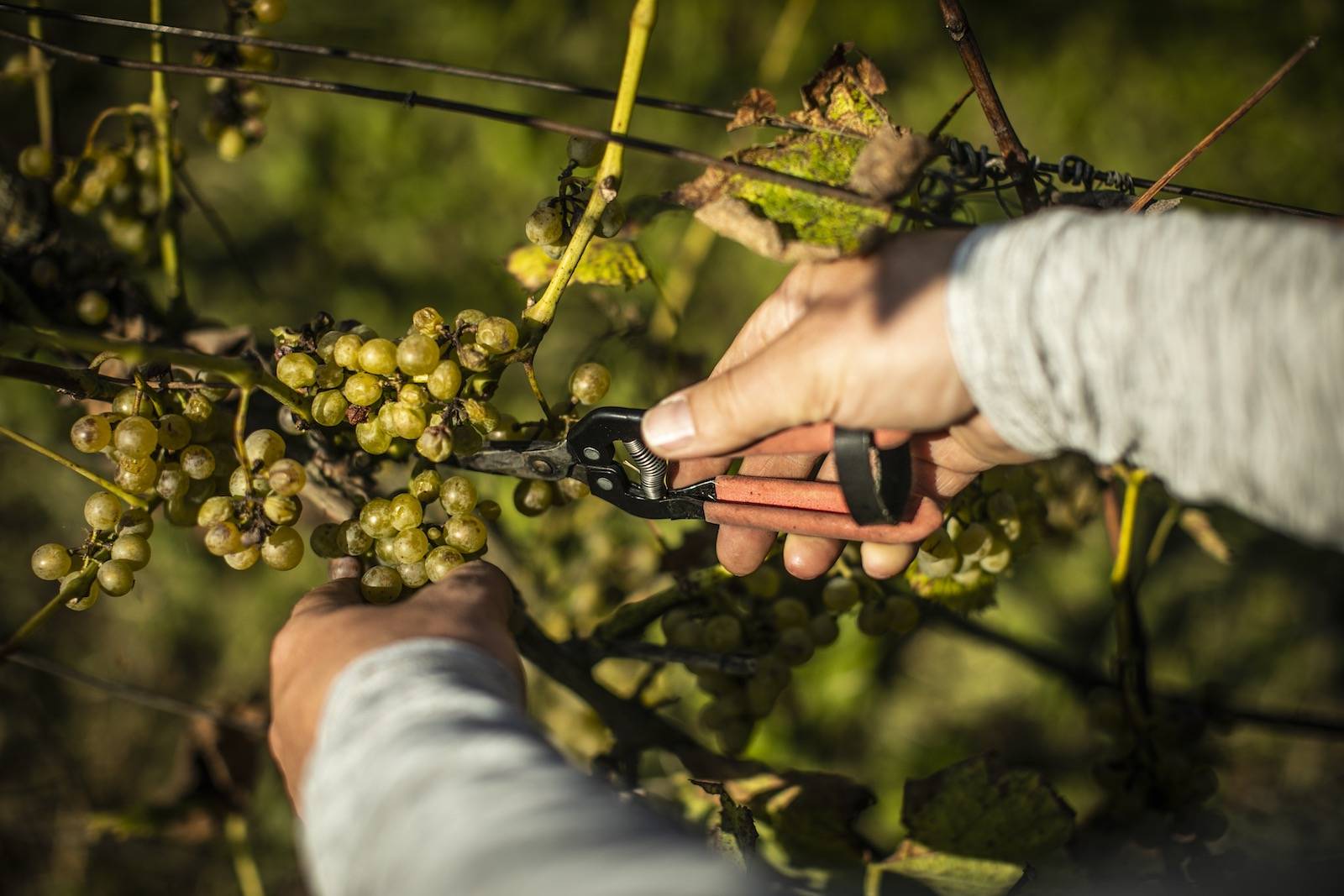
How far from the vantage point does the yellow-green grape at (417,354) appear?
4.09 feet

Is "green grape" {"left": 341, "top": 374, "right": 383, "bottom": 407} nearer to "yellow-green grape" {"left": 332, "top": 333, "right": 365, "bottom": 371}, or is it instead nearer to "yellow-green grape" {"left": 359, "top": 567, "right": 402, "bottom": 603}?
"yellow-green grape" {"left": 332, "top": 333, "right": 365, "bottom": 371}

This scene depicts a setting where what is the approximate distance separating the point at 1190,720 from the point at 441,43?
2.79 m

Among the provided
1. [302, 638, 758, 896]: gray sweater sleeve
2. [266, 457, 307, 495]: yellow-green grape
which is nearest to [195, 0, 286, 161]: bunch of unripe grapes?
[266, 457, 307, 495]: yellow-green grape

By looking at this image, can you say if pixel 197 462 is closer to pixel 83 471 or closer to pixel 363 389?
pixel 83 471

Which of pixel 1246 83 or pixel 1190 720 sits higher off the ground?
pixel 1246 83

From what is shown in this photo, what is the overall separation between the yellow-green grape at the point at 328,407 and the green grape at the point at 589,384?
35 cm

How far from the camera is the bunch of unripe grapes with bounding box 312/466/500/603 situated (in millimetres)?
1314

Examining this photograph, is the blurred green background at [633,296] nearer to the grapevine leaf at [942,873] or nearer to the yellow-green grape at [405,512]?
the grapevine leaf at [942,873]

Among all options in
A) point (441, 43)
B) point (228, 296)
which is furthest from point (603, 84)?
point (228, 296)

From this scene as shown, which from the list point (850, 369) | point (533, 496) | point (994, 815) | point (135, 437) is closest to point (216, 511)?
point (135, 437)

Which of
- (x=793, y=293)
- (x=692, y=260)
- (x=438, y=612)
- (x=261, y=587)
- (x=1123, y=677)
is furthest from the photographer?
(x=261, y=587)

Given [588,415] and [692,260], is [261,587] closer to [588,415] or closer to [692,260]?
[692,260]

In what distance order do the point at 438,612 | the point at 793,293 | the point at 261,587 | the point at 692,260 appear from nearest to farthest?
the point at 438,612 < the point at 793,293 < the point at 692,260 < the point at 261,587

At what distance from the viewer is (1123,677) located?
1.86 metres
